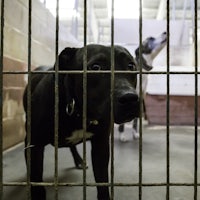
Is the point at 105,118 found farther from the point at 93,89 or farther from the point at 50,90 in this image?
the point at 50,90

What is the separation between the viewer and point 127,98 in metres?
1.40

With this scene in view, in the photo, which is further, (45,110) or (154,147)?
(154,147)

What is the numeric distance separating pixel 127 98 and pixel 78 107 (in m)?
0.44

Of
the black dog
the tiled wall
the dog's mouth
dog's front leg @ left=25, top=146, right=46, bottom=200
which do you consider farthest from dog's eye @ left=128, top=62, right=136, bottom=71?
the tiled wall

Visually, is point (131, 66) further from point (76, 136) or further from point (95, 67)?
point (76, 136)

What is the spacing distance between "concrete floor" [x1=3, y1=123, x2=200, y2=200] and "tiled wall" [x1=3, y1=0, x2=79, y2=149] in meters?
0.29

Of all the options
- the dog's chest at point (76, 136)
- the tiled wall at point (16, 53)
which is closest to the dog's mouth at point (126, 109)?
the dog's chest at point (76, 136)

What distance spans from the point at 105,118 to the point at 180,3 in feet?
27.1

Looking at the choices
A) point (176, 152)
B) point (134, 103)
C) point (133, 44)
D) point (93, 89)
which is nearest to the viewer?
point (134, 103)

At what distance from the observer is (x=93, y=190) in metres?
2.01

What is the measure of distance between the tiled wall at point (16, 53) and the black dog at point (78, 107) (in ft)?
5.14

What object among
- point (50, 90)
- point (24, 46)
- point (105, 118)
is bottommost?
point (105, 118)

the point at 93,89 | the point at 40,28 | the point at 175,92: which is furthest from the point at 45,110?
the point at 175,92

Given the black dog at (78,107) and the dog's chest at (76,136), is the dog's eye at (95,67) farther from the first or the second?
the dog's chest at (76,136)
